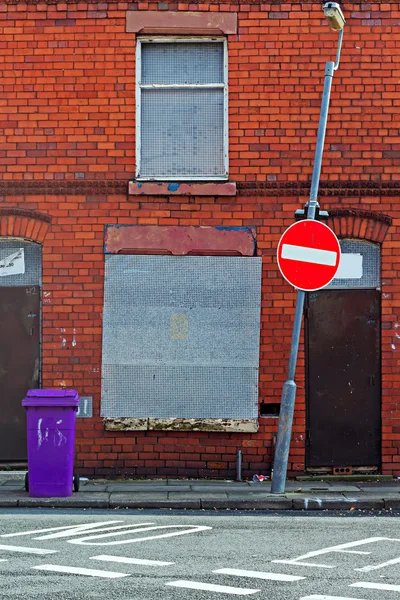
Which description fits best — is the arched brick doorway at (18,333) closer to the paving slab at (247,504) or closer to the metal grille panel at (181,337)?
the metal grille panel at (181,337)

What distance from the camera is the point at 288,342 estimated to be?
47.2 ft

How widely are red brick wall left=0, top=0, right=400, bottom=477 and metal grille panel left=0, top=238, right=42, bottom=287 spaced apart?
0.64ft

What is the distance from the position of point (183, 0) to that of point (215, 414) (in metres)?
5.45

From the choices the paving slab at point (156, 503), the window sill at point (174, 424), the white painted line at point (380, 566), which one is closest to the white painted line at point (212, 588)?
the white painted line at point (380, 566)

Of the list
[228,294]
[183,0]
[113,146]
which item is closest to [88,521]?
[228,294]

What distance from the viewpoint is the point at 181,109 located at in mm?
14703

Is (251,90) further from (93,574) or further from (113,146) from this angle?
(93,574)

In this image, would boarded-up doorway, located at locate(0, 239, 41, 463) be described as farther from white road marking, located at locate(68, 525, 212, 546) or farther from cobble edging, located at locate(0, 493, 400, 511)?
white road marking, located at locate(68, 525, 212, 546)

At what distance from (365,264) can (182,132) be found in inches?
118

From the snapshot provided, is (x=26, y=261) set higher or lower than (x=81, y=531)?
higher

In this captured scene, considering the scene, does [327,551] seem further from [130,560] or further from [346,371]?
[346,371]

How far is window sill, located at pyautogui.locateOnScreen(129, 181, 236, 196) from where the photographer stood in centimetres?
1436

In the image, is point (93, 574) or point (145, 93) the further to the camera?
point (145, 93)

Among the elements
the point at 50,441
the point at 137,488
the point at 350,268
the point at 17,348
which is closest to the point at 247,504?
the point at 137,488
